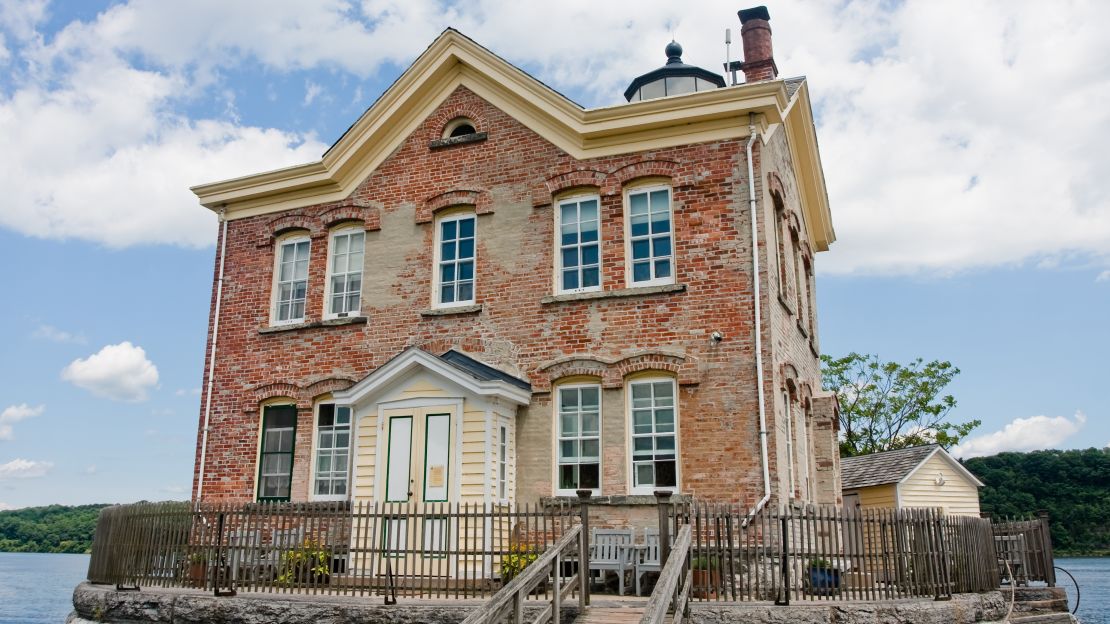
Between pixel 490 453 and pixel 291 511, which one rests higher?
pixel 490 453

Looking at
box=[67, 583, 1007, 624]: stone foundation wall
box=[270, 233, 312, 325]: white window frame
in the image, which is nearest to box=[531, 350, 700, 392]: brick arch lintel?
box=[67, 583, 1007, 624]: stone foundation wall

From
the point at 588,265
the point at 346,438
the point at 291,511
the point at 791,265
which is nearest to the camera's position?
the point at 291,511

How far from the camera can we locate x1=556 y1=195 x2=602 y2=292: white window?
559 inches

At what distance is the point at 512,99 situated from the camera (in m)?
15.4

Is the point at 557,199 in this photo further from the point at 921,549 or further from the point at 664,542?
the point at 921,549

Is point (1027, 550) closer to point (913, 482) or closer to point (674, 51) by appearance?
point (913, 482)

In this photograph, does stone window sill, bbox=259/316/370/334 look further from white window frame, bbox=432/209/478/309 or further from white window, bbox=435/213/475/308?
white window, bbox=435/213/475/308

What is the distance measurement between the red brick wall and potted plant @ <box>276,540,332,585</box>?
3287mm

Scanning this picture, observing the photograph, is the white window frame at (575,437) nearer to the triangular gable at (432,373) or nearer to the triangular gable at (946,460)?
the triangular gable at (432,373)

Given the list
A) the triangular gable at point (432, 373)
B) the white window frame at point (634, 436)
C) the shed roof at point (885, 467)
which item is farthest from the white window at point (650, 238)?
the shed roof at point (885, 467)

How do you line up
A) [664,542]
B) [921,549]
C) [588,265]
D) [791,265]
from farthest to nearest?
[791,265]
[588,265]
[921,549]
[664,542]

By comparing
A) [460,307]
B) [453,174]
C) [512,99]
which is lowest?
[460,307]

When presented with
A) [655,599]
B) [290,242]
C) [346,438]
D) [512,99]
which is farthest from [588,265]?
[655,599]

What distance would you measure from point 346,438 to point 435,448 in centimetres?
263
